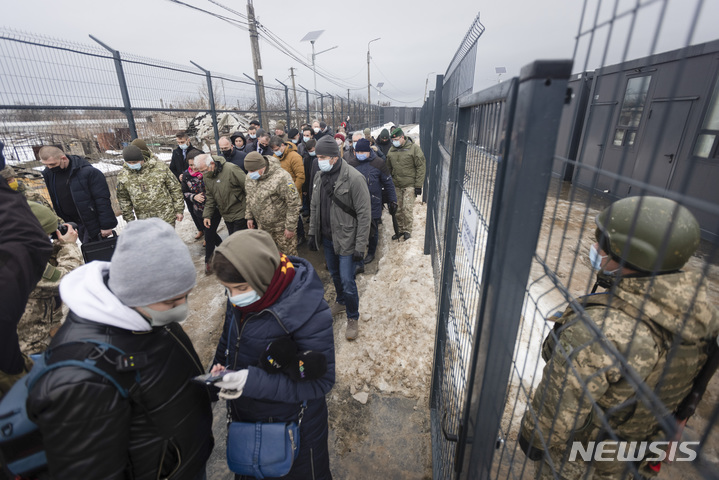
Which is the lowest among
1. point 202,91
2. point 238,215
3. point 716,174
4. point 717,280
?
point 717,280

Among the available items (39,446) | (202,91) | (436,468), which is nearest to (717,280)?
(436,468)

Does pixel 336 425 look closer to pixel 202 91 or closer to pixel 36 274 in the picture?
pixel 36 274

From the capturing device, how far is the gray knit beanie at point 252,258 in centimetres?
158

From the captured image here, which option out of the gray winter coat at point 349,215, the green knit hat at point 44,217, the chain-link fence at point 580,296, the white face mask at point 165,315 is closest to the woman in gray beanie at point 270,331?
the white face mask at point 165,315

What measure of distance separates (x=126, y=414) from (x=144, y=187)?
4109mm

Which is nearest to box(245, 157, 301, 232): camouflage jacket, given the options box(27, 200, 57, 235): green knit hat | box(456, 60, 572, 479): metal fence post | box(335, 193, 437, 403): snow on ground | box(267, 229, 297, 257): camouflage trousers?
box(267, 229, 297, 257): camouflage trousers

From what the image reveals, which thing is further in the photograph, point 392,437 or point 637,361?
point 392,437

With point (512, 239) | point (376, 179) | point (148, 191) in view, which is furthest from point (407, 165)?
point (512, 239)

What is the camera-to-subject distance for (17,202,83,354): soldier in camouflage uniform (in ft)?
9.22

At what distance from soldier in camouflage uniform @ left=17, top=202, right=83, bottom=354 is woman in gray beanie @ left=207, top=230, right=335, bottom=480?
2.03 meters

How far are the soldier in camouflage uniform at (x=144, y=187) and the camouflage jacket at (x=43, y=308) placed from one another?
61.8 inches

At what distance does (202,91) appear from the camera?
7535 mm

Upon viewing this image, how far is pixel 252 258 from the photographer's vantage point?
1.60 meters

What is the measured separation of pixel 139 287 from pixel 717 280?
6593 millimetres
